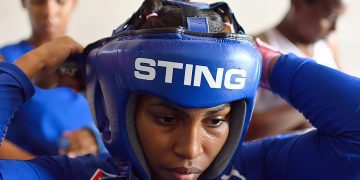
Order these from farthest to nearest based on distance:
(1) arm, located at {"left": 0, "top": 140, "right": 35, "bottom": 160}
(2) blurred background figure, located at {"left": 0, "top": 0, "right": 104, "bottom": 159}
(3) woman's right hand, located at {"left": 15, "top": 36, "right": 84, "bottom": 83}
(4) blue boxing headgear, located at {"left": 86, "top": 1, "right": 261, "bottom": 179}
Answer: (2) blurred background figure, located at {"left": 0, "top": 0, "right": 104, "bottom": 159}
(1) arm, located at {"left": 0, "top": 140, "right": 35, "bottom": 160}
(3) woman's right hand, located at {"left": 15, "top": 36, "right": 84, "bottom": 83}
(4) blue boxing headgear, located at {"left": 86, "top": 1, "right": 261, "bottom": 179}

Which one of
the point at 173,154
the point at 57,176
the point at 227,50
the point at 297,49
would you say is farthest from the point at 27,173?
the point at 297,49

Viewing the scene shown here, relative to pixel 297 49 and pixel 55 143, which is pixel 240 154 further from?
pixel 297 49

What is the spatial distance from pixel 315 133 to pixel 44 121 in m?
0.63

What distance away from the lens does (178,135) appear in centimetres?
71

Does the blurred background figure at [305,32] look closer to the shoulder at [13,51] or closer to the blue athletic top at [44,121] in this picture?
the blue athletic top at [44,121]

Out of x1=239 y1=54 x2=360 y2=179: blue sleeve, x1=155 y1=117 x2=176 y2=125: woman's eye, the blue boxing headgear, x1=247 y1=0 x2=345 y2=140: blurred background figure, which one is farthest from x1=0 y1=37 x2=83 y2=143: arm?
x1=247 y1=0 x2=345 y2=140: blurred background figure

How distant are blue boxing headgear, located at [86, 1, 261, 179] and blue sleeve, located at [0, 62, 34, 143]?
0.40 feet

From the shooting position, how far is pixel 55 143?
1.14m

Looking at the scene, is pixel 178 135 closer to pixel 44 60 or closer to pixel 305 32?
pixel 44 60

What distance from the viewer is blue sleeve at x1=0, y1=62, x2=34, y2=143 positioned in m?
0.76

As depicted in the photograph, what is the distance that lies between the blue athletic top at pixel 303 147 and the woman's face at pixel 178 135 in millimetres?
112

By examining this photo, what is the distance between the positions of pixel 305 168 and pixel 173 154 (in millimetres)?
231

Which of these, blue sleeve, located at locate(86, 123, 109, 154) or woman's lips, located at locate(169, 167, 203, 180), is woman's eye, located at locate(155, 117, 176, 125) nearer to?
woman's lips, located at locate(169, 167, 203, 180)

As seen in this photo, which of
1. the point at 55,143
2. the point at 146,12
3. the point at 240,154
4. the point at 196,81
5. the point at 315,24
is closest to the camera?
the point at 196,81
